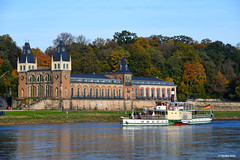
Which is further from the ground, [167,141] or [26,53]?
[26,53]

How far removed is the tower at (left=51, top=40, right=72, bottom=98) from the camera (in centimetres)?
13088

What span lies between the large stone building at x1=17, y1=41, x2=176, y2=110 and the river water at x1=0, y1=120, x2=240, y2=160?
47.3 metres

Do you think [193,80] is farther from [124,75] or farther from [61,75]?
[61,75]

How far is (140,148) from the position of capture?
61750 millimetres

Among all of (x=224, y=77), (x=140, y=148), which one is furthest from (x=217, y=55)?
(x=140, y=148)

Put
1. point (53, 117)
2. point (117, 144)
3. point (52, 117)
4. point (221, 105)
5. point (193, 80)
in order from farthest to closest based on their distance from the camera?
point (193, 80) → point (221, 105) → point (53, 117) → point (52, 117) → point (117, 144)

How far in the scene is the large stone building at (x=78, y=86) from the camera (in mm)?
131625

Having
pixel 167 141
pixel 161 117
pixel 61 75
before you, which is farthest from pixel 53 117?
pixel 167 141

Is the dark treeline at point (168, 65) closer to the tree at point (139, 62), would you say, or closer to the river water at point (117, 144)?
the tree at point (139, 62)

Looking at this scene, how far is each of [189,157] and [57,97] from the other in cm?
7898

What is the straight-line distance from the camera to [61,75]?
5143 inches

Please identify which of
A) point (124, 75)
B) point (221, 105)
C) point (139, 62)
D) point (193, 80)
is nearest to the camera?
point (124, 75)

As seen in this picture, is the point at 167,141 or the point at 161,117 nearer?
the point at 167,141

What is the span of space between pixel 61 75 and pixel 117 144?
67.2 m
